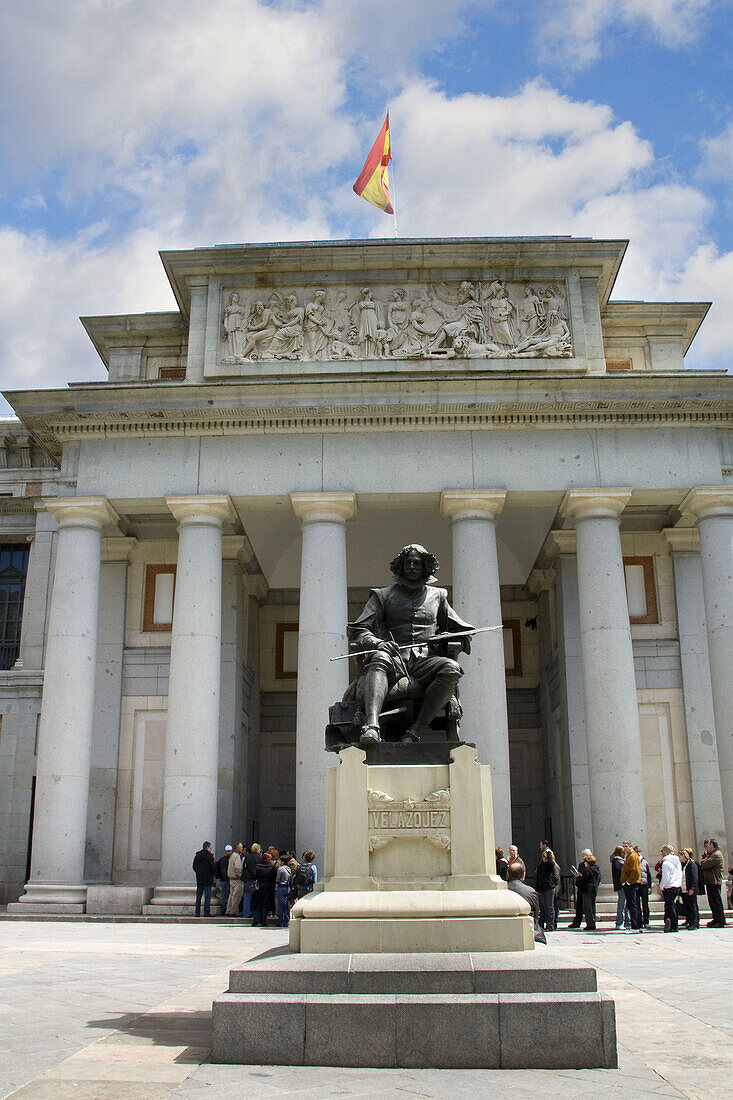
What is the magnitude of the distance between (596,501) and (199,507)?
35.4 feet

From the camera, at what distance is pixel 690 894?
21016 mm

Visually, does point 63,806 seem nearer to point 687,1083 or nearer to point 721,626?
point 721,626

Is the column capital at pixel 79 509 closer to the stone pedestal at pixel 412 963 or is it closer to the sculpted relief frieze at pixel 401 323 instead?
the sculpted relief frieze at pixel 401 323

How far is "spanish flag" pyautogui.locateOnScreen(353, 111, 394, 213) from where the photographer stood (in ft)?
102

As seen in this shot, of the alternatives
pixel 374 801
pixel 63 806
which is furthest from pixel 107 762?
pixel 374 801

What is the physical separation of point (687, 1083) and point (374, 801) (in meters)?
3.30

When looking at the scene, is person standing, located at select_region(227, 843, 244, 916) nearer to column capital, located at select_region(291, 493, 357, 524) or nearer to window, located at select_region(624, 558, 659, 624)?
column capital, located at select_region(291, 493, 357, 524)

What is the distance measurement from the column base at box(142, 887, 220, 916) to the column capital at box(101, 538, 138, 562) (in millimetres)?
Answer: 10736

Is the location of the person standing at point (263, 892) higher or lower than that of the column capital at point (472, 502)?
lower

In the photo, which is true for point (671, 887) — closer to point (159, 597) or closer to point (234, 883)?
point (234, 883)

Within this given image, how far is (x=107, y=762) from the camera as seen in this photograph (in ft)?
97.7

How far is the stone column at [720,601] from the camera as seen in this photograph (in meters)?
25.9

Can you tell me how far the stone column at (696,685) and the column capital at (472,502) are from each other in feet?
22.4

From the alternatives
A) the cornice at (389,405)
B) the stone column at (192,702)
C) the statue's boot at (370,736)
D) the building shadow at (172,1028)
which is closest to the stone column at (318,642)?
the stone column at (192,702)
